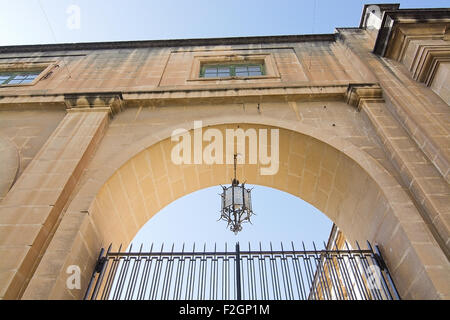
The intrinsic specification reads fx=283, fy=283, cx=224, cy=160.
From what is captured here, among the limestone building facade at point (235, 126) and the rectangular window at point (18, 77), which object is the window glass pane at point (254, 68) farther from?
the rectangular window at point (18, 77)

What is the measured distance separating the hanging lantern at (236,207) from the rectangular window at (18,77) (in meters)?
6.56

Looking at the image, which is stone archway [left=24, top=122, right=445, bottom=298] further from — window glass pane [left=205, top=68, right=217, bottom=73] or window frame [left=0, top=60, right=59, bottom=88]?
window frame [left=0, top=60, right=59, bottom=88]

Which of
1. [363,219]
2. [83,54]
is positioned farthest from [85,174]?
[83,54]

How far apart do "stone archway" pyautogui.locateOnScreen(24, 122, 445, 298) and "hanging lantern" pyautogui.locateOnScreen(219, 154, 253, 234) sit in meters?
1.21

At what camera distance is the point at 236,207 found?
5062mm

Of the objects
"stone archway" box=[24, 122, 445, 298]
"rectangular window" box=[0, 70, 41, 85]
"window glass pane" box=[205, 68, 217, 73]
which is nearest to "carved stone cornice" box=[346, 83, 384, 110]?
"stone archway" box=[24, 122, 445, 298]

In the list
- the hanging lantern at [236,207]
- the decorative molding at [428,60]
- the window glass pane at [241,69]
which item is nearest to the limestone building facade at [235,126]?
the decorative molding at [428,60]

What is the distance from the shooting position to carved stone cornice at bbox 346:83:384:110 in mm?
5918

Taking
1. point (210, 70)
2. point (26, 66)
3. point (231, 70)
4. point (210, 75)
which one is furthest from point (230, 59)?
point (26, 66)

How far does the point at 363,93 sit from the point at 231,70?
355 centimetres

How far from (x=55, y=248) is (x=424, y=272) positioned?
4620 mm

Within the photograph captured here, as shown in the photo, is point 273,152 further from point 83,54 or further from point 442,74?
point 83,54

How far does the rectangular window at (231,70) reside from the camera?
25.4 ft

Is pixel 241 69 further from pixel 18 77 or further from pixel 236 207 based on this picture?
pixel 18 77
